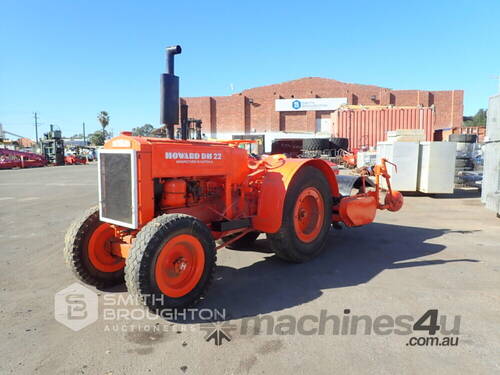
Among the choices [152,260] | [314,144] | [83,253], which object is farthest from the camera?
[314,144]

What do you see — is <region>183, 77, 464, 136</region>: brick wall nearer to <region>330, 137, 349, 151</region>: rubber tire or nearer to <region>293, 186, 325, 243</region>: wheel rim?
<region>330, 137, 349, 151</region>: rubber tire

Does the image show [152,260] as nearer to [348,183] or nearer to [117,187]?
[117,187]

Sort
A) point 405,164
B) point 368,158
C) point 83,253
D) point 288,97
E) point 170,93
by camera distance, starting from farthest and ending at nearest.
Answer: point 288,97, point 368,158, point 405,164, point 83,253, point 170,93

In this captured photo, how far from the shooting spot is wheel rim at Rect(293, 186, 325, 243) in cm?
444

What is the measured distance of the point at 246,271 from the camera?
4176mm

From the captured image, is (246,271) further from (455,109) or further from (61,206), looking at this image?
(455,109)

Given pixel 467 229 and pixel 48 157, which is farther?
pixel 48 157

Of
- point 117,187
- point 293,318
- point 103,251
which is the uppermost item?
point 117,187

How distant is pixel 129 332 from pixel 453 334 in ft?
8.34

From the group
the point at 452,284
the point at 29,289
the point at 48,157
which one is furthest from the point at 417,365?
the point at 48,157

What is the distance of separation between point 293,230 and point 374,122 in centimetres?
2864

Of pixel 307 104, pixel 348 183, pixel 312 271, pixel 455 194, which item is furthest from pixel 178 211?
pixel 307 104

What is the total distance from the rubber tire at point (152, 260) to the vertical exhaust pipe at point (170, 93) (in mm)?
960

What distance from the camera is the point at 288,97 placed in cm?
4528
